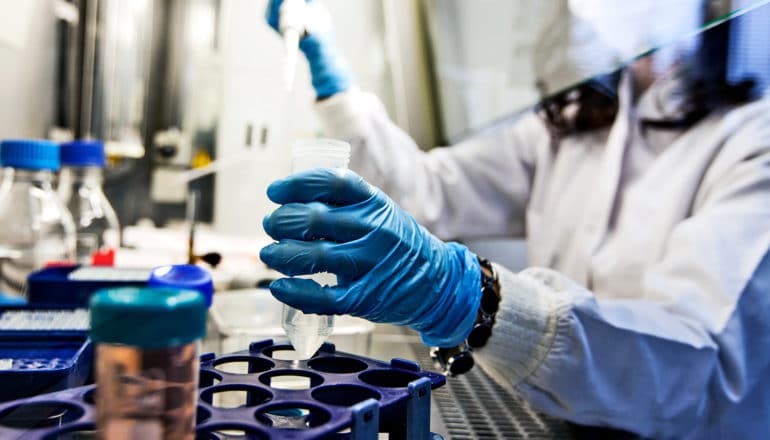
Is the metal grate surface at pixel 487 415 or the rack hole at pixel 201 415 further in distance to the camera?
the metal grate surface at pixel 487 415

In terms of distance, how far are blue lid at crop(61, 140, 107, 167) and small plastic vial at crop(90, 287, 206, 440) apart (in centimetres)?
107

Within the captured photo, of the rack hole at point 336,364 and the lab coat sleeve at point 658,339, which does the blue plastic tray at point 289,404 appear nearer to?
the rack hole at point 336,364

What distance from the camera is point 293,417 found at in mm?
630

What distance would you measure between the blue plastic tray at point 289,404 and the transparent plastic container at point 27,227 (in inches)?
38.2

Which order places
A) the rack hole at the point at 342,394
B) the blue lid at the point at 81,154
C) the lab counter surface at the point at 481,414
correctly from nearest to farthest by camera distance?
the rack hole at the point at 342,394 < the lab counter surface at the point at 481,414 < the blue lid at the point at 81,154

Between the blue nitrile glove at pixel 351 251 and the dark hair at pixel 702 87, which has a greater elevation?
the dark hair at pixel 702 87

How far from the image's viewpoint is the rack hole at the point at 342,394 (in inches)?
23.4

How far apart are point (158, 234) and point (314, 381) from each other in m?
1.65

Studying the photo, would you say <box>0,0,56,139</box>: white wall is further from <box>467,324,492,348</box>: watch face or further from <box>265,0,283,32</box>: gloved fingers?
<box>467,324,492,348</box>: watch face

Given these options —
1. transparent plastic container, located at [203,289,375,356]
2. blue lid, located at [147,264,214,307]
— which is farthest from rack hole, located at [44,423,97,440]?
transparent plastic container, located at [203,289,375,356]

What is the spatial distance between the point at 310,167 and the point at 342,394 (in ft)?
0.90

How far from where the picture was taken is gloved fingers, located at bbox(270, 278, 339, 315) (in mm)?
665

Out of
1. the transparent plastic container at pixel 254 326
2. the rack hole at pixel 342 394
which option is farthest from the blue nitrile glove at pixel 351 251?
the transparent plastic container at pixel 254 326

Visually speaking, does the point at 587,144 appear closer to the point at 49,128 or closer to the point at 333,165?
the point at 333,165
